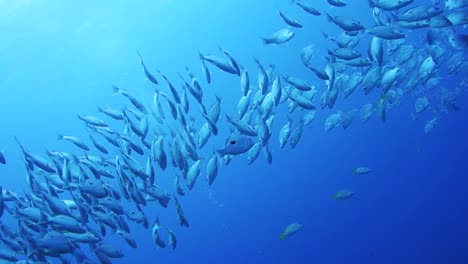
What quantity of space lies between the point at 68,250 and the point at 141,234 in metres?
36.5

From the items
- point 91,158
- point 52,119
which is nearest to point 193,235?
point 52,119

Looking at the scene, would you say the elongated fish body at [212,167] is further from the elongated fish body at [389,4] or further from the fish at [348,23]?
the elongated fish body at [389,4]

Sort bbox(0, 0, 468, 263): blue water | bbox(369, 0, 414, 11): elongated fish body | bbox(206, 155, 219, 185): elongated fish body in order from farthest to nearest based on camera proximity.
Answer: bbox(0, 0, 468, 263): blue water, bbox(369, 0, 414, 11): elongated fish body, bbox(206, 155, 219, 185): elongated fish body

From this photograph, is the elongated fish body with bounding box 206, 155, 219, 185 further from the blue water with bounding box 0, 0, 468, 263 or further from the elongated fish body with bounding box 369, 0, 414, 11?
the blue water with bounding box 0, 0, 468, 263

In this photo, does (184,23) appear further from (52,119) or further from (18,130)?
(18,130)

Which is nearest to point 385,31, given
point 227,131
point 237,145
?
point 237,145

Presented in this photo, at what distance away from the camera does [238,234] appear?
1508 inches

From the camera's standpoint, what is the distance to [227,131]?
3194cm

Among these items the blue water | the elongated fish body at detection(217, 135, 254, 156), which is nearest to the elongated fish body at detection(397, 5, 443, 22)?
the elongated fish body at detection(217, 135, 254, 156)

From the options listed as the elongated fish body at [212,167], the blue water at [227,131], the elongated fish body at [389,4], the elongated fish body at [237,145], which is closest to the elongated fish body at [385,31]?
the elongated fish body at [389,4]

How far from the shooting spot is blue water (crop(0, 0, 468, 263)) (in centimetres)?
2477

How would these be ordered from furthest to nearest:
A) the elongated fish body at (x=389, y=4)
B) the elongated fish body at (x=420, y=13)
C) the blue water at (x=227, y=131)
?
the blue water at (x=227, y=131) → the elongated fish body at (x=389, y=4) → the elongated fish body at (x=420, y=13)

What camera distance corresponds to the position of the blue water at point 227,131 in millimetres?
24766

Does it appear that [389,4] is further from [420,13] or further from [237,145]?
[237,145]
